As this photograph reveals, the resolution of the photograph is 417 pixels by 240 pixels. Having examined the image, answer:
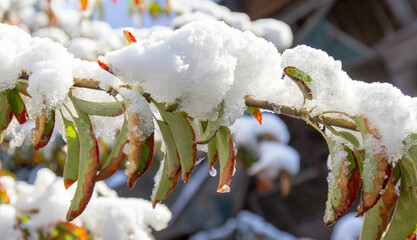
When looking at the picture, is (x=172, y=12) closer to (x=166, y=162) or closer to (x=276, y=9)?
(x=166, y=162)

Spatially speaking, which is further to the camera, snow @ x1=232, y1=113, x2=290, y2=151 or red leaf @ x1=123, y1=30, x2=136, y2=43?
snow @ x1=232, y1=113, x2=290, y2=151

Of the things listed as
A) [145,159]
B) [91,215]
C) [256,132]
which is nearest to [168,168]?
[145,159]

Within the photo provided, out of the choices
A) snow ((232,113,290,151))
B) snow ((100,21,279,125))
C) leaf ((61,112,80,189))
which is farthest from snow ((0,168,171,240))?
snow ((232,113,290,151))

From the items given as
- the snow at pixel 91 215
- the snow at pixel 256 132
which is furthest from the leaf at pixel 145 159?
the snow at pixel 256 132

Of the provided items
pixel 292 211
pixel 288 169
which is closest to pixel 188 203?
pixel 288 169

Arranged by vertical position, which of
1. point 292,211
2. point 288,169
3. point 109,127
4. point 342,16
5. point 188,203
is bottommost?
point 292,211

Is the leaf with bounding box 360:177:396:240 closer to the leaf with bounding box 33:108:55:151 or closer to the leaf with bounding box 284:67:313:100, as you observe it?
the leaf with bounding box 284:67:313:100

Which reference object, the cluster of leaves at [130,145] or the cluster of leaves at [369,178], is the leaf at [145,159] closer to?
the cluster of leaves at [130,145]
